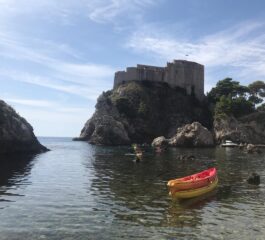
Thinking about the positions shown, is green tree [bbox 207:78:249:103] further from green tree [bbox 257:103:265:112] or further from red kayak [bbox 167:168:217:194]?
red kayak [bbox 167:168:217:194]

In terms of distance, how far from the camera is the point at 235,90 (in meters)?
143

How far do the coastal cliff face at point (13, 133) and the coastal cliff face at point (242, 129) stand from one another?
65547mm

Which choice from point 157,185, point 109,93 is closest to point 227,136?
point 109,93

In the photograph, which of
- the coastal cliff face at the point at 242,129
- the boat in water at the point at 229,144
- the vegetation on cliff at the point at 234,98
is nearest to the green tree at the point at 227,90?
the vegetation on cliff at the point at 234,98

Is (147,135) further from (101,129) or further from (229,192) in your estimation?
(229,192)

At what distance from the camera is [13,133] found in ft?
240

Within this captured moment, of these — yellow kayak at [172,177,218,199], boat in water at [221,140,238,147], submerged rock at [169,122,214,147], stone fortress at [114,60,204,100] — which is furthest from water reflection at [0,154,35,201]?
stone fortress at [114,60,204,100]

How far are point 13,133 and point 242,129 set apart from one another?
77331mm

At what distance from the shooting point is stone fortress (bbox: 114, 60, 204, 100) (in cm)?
15362

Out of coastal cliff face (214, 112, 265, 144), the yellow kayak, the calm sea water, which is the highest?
coastal cliff face (214, 112, 265, 144)

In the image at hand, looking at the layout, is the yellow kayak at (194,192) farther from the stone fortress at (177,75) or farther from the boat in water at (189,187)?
the stone fortress at (177,75)

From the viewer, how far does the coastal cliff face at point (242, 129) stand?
397 feet

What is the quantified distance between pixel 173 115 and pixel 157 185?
111687 millimetres

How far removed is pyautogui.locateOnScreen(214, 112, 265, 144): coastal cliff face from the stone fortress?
3150 cm
